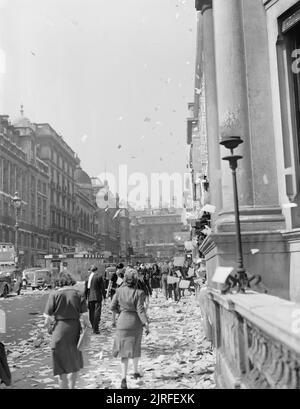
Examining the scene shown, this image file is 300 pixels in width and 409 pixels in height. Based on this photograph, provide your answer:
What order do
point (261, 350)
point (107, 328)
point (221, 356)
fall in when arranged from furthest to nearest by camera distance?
point (107, 328) < point (221, 356) < point (261, 350)

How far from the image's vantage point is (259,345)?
14.2 feet

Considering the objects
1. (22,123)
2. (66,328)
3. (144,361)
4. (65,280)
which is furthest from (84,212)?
(66,328)

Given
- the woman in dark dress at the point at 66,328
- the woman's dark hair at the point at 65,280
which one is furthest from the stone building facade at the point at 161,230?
the woman in dark dress at the point at 66,328

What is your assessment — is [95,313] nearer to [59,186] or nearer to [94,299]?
[94,299]

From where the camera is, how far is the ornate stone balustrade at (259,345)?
316cm

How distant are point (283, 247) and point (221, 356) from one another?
2.66 meters

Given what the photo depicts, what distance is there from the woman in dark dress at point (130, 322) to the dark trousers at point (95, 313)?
4702 millimetres

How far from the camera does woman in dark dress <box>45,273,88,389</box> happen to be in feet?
20.7

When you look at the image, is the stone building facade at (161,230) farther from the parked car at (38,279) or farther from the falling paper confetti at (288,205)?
the falling paper confetti at (288,205)

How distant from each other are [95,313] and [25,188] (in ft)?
161

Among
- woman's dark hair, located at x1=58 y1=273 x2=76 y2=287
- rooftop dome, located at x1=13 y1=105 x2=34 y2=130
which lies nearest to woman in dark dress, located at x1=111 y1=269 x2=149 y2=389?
woman's dark hair, located at x1=58 y1=273 x2=76 y2=287
